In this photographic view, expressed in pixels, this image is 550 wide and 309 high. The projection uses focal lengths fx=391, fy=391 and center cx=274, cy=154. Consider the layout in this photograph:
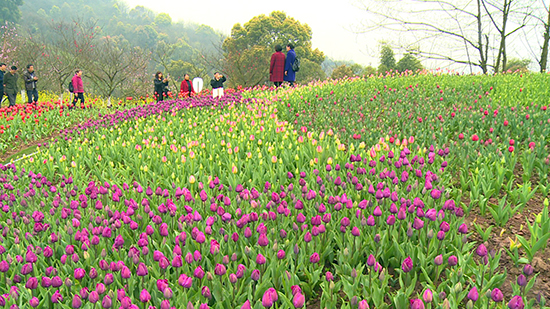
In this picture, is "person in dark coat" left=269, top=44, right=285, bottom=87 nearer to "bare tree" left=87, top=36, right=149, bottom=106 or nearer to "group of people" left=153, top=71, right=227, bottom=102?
"group of people" left=153, top=71, right=227, bottom=102

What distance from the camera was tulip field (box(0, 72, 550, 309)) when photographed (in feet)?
8.29

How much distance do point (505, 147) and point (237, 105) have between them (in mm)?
7448

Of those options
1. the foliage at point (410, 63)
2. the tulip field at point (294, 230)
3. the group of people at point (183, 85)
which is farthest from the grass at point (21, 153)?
the foliage at point (410, 63)

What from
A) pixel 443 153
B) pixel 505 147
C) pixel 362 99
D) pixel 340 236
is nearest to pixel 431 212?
pixel 340 236

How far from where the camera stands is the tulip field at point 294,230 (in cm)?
253

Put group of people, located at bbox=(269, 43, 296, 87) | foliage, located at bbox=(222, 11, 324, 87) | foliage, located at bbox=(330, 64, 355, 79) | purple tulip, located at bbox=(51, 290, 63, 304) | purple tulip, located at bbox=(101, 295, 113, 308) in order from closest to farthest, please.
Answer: purple tulip, located at bbox=(101, 295, 113, 308) < purple tulip, located at bbox=(51, 290, 63, 304) < group of people, located at bbox=(269, 43, 296, 87) < foliage, located at bbox=(330, 64, 355, 79) < foliage, located at bbox=(222, 11, 324, 87)

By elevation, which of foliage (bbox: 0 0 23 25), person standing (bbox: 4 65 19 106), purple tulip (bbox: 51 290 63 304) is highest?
foliage (bbox: 0 0 23 25)

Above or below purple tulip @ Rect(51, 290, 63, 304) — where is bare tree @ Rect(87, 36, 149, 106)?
above

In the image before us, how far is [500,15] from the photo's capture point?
20156mm

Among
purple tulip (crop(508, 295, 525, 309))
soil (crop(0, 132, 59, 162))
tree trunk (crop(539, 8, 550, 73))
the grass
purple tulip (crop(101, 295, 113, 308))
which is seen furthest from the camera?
tree trunk (crop(539, 8, 550, 73))

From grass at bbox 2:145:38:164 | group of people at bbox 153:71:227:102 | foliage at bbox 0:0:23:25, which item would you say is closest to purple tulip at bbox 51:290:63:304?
grass at bbox 2:145:38:164

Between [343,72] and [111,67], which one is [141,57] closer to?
[111,67]

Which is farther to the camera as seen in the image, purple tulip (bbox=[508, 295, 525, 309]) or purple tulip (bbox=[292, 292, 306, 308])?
purple tulip (bbox=[292, 292, 306, 308])

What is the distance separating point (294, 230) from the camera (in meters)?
3.25
